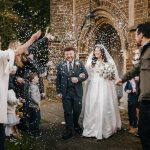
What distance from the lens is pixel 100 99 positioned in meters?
9.25

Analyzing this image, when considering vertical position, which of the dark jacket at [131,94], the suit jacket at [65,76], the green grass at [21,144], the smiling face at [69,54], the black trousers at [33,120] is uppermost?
the smiling face at [69,54]

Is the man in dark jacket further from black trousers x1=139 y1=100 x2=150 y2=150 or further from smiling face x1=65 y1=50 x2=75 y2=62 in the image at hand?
smiling face x1=65 y1=50 x2=75 y2=62

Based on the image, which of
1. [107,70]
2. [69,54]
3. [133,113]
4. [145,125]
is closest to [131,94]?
[133,113]

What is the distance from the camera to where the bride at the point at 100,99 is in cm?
910

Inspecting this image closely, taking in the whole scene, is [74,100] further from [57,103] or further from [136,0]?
[57,103]

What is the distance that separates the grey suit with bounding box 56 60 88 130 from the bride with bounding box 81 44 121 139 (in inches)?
10.9

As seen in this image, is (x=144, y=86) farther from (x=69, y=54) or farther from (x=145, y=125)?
(x=69, y=54)

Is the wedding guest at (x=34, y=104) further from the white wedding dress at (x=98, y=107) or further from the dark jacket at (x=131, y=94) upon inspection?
the dark jacket at (x=131, y=94)

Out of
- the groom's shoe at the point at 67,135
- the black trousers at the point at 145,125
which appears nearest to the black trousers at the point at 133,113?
the groom's shoe at the point at 67,135

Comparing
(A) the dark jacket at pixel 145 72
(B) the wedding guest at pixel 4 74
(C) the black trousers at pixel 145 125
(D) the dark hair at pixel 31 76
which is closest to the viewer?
(B) the wedding guest at pixel 4 74

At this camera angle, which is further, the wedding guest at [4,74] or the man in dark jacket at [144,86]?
the man in dark jacket at [144,86]

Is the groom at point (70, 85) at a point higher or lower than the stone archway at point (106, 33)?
lower

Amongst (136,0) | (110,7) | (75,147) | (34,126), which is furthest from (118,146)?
(110,7)

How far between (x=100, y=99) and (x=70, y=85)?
742 millimetres
